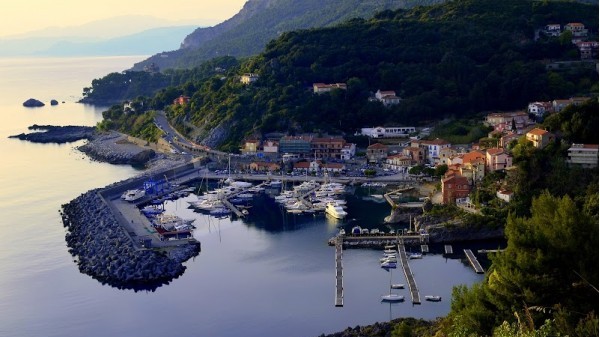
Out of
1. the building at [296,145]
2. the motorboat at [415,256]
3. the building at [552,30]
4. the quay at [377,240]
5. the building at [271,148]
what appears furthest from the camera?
the building at [552,30]

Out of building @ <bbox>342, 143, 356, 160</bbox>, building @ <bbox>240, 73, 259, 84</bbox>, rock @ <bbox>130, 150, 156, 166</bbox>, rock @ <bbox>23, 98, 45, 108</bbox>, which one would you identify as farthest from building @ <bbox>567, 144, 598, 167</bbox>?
rock @ <bbox>23, 98, 45, 108</bbox>

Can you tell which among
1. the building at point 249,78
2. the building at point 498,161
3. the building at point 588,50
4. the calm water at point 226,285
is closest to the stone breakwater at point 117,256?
the calm water at point 226,285

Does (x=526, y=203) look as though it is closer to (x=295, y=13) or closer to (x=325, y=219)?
(x=325, y=219)

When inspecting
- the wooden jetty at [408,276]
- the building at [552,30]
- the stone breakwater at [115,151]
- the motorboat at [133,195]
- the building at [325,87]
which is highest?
the building at [552,30]

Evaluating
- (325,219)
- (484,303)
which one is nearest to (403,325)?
(484,303)

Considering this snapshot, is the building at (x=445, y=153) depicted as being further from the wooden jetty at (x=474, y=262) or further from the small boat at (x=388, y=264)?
the small boat at (x=388, y=264)

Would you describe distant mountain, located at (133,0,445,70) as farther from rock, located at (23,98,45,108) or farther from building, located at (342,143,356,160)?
building, located at (342,143,356,160)

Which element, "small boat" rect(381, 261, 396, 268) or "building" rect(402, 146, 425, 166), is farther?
"building" rect(402, 146, 425, 166)
